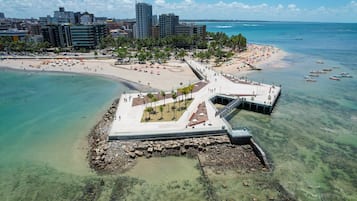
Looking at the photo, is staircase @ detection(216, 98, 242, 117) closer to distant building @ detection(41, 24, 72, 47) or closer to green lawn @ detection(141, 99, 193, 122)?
green lawn @ detection(141, 99, 193, 122)

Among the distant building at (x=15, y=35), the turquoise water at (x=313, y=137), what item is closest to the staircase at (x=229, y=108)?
the turquoise water at (x=313, y=137)

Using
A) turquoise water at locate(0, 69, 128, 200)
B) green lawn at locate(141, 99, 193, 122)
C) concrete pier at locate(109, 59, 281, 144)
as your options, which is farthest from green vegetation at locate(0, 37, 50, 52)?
green lawn at locate(141, 99, 193, 122)

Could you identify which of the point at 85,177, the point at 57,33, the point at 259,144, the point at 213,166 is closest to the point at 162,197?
the point at 213,166

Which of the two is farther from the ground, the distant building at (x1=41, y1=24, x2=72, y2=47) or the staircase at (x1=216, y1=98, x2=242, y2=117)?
the distant building at (x1=41, y1=24, x2=72, y2=47)

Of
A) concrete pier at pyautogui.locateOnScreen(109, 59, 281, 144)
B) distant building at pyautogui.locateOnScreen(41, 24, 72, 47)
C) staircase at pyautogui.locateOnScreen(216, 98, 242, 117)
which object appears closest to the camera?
concrete pier at pyautogui.locateOnScreen(109, 59, 281, 144)

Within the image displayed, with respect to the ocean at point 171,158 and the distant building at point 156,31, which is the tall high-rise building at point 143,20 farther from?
the ocean at point 171,158

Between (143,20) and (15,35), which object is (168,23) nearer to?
(143,20)

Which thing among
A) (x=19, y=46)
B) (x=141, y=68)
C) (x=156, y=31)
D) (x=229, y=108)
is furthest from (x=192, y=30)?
(x=229, y=108)
